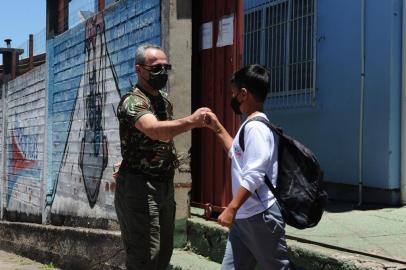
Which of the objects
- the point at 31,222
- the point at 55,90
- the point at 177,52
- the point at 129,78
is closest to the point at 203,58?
the point at 177,52

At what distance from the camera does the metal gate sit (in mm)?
5672

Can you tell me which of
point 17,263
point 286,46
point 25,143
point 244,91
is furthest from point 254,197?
point 25,143

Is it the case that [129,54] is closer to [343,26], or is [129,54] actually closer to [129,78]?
[129,78]

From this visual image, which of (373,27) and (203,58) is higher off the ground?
(373,27)

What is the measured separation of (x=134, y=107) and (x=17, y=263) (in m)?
6.21

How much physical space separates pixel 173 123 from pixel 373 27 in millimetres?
3974

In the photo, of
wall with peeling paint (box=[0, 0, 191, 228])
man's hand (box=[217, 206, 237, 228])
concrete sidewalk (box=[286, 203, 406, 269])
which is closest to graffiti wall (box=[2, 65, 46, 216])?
wall with peeling paint (box=[0, 0, 191, 228])

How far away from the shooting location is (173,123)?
3613mm

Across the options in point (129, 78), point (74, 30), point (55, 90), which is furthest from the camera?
point (55, 90)

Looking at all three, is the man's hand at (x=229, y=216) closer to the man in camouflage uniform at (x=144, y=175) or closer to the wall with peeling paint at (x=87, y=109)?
the man in camouflage uniform at (x=144, y=175)

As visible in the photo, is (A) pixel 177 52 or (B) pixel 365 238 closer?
(B) pixel 365 238

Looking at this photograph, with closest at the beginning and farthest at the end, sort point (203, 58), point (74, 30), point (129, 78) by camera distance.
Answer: point (203, 58) → point (129, 78) → point (74, 30)

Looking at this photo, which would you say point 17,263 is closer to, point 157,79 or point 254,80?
point 157,79

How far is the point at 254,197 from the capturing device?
3.28m
